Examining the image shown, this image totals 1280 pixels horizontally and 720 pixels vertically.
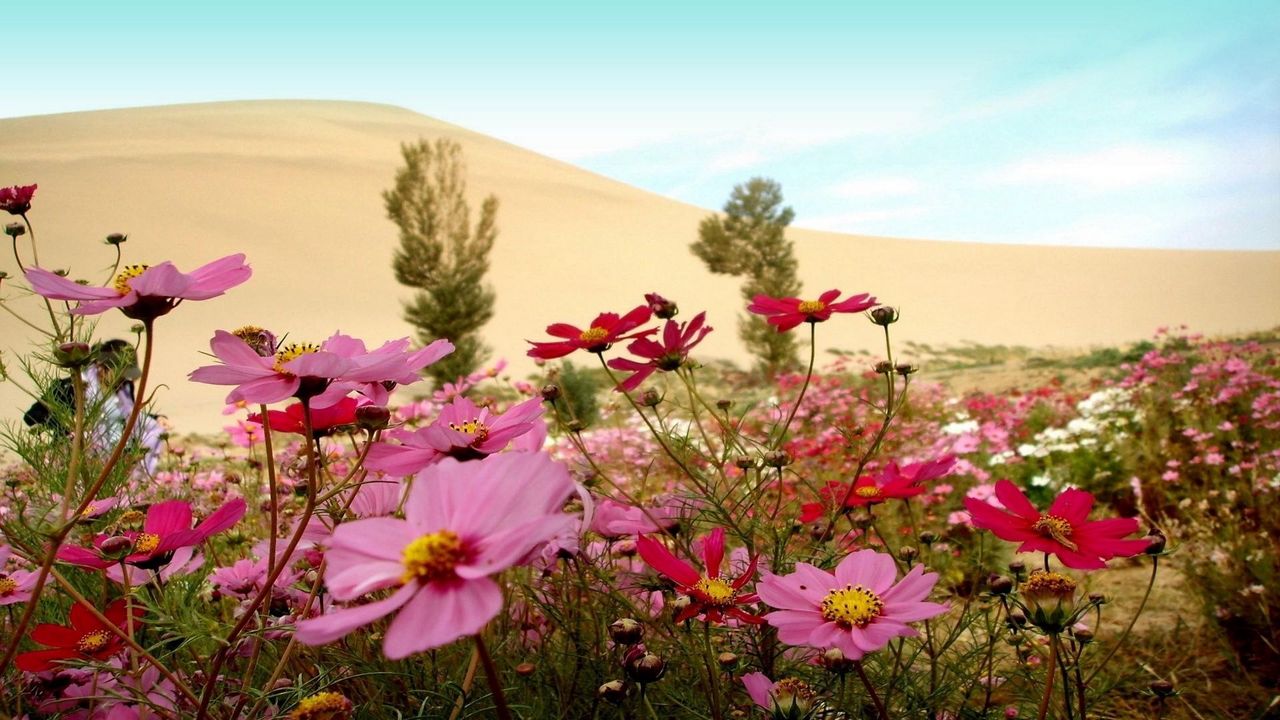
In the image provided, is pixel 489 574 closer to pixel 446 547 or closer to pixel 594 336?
pixel 446 547

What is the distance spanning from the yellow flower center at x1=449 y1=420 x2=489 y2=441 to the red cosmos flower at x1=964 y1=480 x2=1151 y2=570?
0.47 meters

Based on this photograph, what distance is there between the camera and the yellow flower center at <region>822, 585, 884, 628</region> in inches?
27.5

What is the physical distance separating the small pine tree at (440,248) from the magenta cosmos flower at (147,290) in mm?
12846

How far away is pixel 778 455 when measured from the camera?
93cm

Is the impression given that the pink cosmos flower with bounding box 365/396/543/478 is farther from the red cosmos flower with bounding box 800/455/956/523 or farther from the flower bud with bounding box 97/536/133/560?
the red cosmos flower with bounding box 800/455/956/523

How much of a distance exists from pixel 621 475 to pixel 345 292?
24560 mm

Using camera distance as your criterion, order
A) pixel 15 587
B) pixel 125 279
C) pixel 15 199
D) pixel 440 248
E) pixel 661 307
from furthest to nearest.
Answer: pixel 440 248, pixel 15 199, pixel 661 307, pixel 15 587, pixel 125 279

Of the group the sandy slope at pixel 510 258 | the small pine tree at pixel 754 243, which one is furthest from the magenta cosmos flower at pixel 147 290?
the sandy slope at pixel 510 258

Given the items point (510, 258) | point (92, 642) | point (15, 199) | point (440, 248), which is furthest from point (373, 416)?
point (510, 258)

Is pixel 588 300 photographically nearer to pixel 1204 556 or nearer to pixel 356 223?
pixel 356 223

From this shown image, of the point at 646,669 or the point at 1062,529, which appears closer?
the point at 646,669

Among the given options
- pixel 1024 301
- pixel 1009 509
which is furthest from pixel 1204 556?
pixel 1024 301

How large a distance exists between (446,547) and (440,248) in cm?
1451

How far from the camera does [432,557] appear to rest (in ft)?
1.45
